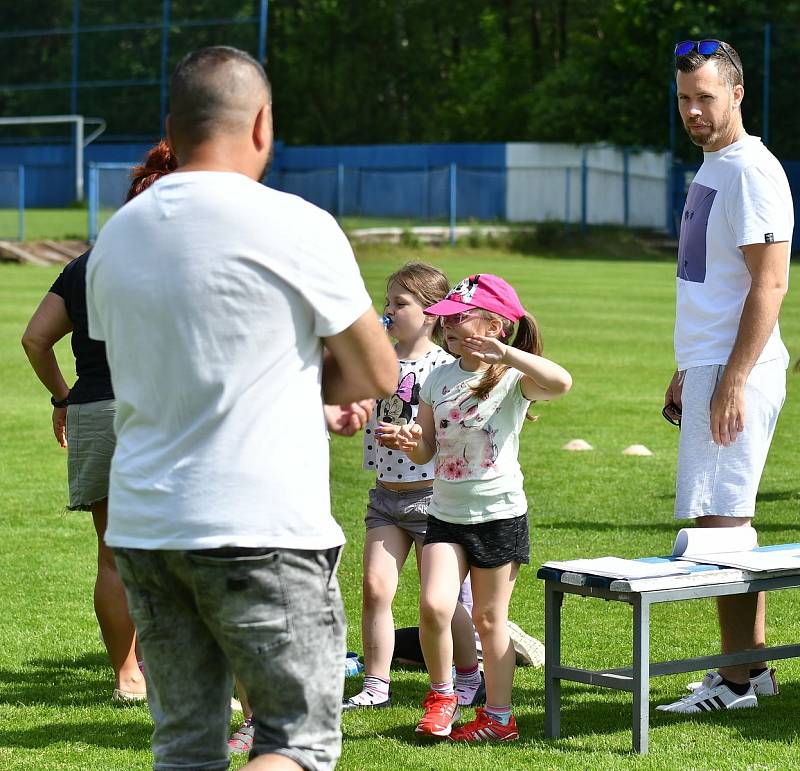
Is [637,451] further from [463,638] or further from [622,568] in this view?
[622,568]

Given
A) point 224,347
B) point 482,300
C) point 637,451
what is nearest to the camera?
point 224,347

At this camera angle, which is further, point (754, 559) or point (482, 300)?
point (754, 559)

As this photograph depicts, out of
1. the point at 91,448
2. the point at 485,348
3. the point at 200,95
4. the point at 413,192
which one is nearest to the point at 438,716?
the point at 485,348

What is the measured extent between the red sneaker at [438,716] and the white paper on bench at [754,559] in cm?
97

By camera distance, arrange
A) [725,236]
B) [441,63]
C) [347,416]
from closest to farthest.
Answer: [347,416], [725,236], [441,63]

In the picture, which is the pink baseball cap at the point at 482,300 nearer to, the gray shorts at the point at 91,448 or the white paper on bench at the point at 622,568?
the white paper on bench at the point at 622,568

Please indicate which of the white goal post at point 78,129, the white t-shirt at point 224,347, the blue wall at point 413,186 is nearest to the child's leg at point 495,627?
the white t-shirt at point 224,347

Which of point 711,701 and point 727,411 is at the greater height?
point 727,411

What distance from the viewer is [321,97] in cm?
6688

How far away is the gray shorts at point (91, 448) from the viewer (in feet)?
18.1

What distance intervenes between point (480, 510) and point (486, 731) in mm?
771

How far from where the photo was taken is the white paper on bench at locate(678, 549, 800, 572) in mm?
5000

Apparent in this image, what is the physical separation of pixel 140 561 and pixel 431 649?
2.17m

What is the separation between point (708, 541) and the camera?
17.0 ft
